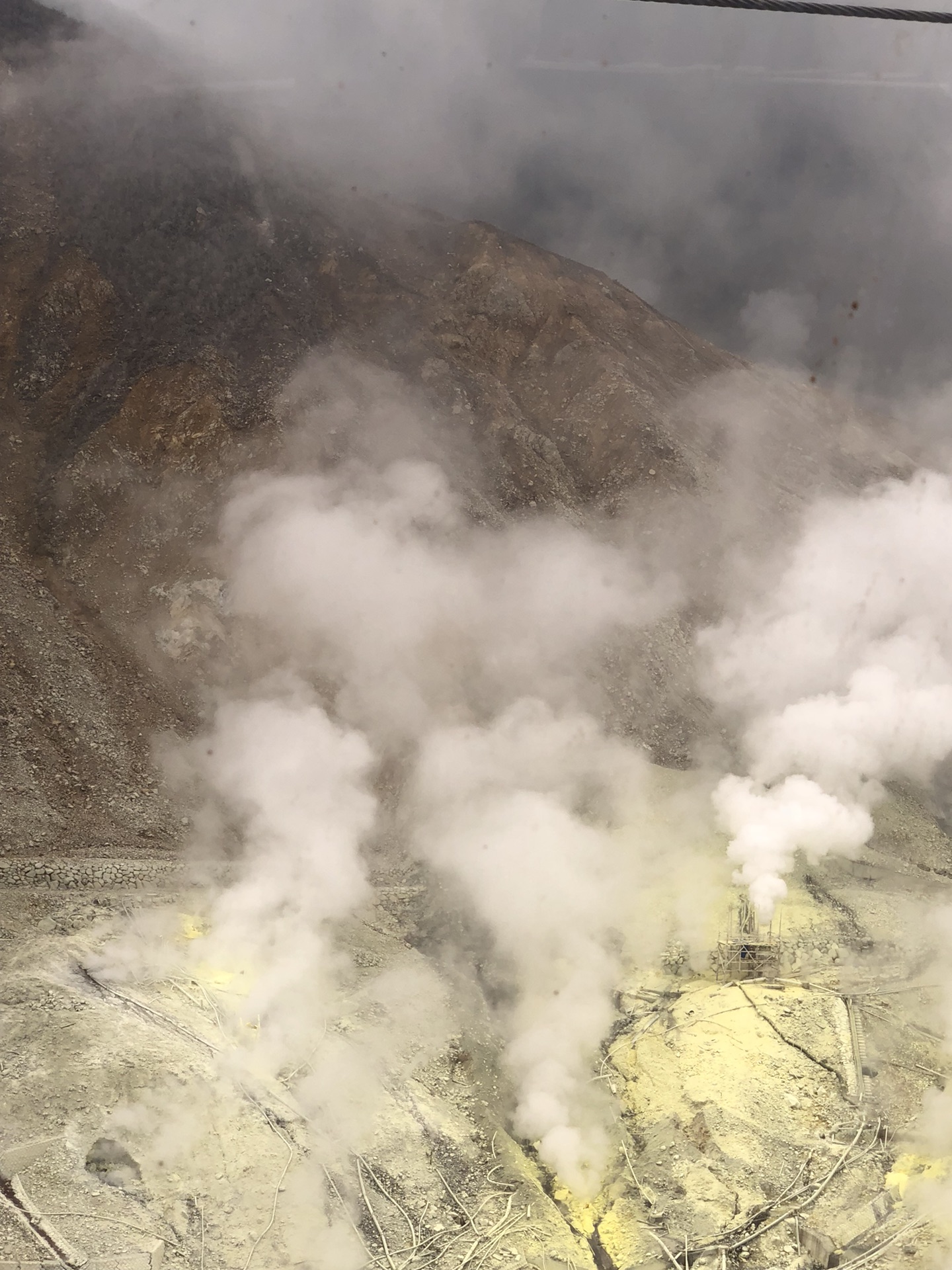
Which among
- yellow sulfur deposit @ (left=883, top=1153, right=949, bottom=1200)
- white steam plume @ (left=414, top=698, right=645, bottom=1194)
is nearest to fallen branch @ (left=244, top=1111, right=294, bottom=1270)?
white steam plume @ (left=414, top=698, right=645, bottom=1194)

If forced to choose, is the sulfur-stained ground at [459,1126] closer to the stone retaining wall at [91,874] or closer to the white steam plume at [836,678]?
the stone retaining wall at [91,874]

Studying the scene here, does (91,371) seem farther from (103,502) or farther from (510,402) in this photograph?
(510,402)

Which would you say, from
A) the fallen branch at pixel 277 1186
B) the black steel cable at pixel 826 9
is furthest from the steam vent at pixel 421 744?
the black steel cable at pixel 826 9

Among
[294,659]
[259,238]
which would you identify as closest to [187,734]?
[294,659]

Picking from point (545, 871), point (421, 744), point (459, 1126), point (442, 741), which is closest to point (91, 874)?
point (421, 744)

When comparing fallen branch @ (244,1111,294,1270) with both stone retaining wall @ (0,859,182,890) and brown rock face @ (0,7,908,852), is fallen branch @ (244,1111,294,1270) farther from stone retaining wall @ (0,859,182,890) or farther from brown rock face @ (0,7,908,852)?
brown rock face @ (0,7,908,852)

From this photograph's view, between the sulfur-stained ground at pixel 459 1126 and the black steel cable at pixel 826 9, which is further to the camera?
the sulfur-stained ground at pixel 459 1126
